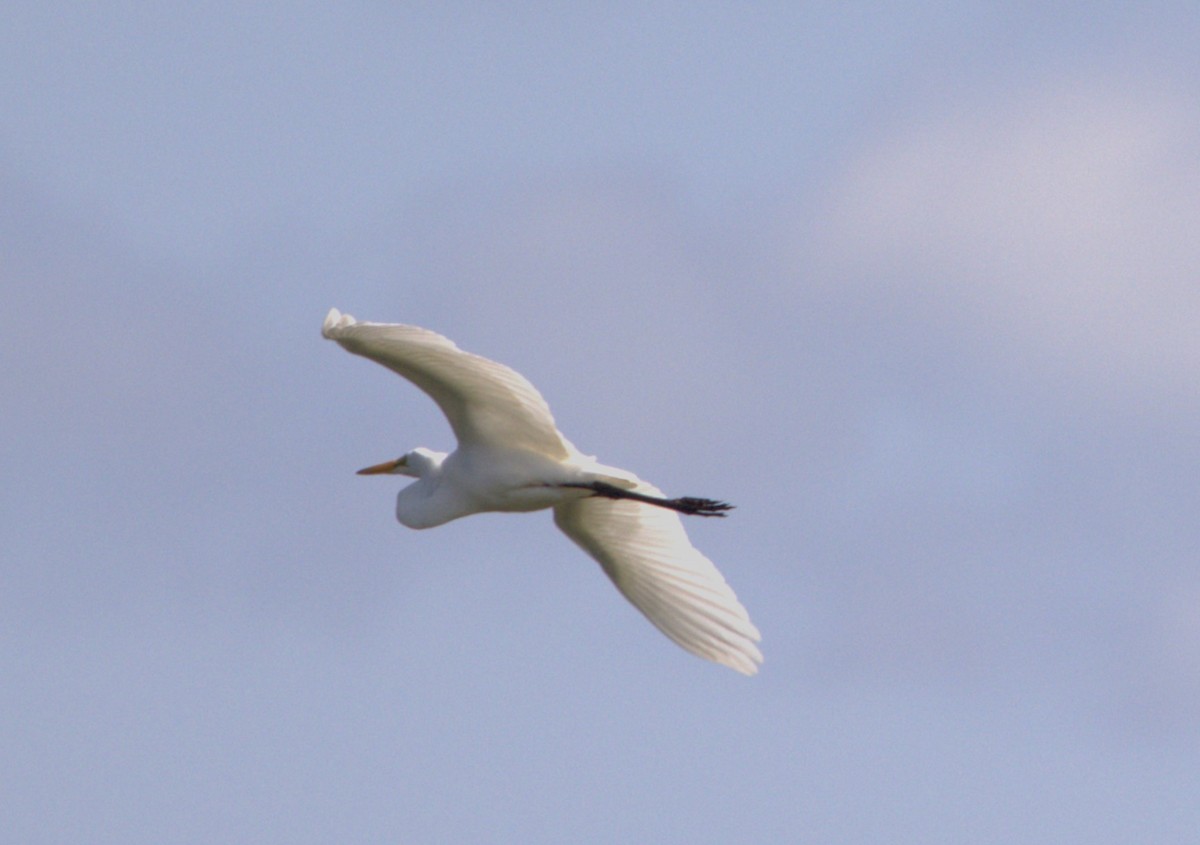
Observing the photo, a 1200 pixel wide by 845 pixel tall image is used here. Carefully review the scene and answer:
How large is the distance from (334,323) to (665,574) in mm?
4072

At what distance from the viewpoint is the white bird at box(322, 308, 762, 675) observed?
1650 centimetres

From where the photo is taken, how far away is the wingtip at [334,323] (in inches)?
622

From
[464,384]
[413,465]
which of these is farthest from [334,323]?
[413,465]

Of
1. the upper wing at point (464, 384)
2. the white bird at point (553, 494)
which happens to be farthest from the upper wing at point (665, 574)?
the upper wing at point (464, 384)

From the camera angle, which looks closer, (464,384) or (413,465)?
(464,384)

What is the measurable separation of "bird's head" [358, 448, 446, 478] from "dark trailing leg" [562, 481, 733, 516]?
63.7 inches

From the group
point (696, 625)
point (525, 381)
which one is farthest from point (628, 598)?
point (525, 381)

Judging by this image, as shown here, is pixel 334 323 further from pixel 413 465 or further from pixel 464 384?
pixel 413 465

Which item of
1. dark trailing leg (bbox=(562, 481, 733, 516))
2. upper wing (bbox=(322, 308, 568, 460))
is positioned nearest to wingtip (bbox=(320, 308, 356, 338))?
upper wing (bbox=(322, 308, 568, 460))

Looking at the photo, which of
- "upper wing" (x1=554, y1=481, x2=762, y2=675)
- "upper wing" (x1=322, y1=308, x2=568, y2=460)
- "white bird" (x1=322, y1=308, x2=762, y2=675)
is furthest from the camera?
"upper wing" (x1=554, y1=481, x2=762, y2=675)

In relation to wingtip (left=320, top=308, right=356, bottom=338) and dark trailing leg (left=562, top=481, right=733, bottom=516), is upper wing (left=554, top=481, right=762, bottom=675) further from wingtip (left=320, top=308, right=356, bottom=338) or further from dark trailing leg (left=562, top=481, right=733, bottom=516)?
wingtip (left=320, top=308, right=356, bottom=338)

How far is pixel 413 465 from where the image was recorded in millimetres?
19438

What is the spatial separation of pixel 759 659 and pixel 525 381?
10.1 ft

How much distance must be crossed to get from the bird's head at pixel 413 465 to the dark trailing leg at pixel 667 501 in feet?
5.31
